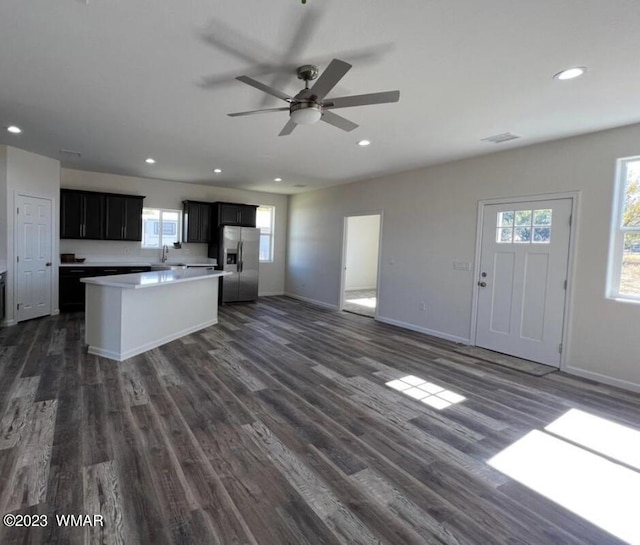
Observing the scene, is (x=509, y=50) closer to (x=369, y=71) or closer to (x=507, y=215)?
(x=369, y=71)

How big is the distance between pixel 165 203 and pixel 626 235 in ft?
25.4

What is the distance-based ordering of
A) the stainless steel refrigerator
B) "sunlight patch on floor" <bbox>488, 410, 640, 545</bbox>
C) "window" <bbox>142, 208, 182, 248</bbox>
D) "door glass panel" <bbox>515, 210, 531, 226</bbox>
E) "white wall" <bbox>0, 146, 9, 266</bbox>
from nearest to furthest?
"sunlight patch on floor" <bbox>488, 410, 640, 545</bbox> → "door glass panel" <bbox>515, 210, 531, 226</bbox> → "white wall" <bbox>0, 146, 9, 266</bbox> → "window" <bbox>142, 208, 182, 248</bbox> → the stainless steel refrigerator

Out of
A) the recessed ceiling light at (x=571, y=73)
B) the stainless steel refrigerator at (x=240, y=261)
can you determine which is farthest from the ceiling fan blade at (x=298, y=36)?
the stainless steel refrigerator at (x=240, y=261)

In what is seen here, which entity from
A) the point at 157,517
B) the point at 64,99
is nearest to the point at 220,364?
the point at 157,517

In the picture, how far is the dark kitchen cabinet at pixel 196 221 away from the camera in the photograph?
7.58 m

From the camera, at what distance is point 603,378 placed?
374 cm

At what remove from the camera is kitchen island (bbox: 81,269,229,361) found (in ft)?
12.7

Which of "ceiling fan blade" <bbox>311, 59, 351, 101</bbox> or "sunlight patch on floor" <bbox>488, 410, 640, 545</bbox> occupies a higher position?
"ceiling fan blade" <bbox>311, 59, 351, 101</bbox>

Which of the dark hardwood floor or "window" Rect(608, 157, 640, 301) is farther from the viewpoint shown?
"window" Rect(608, 157, 640, 301)

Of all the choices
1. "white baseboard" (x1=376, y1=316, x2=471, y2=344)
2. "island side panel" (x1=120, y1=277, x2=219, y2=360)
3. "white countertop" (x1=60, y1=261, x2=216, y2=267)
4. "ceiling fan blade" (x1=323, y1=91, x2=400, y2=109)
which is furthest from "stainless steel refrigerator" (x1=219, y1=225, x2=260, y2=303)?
"ceiling fan blade" (x1=323, y1=91, x2=400, y2=109)

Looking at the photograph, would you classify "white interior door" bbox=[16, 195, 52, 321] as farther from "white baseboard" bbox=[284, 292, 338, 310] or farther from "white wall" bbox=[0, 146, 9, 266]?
"white baseboard" bbox=[284, 292, 338, 310]

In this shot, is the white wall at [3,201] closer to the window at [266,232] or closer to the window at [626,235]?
the window at [266,232]

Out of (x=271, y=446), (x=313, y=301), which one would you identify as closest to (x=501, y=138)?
(x=271, y=446)

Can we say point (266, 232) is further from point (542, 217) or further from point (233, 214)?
point (542, 217)
